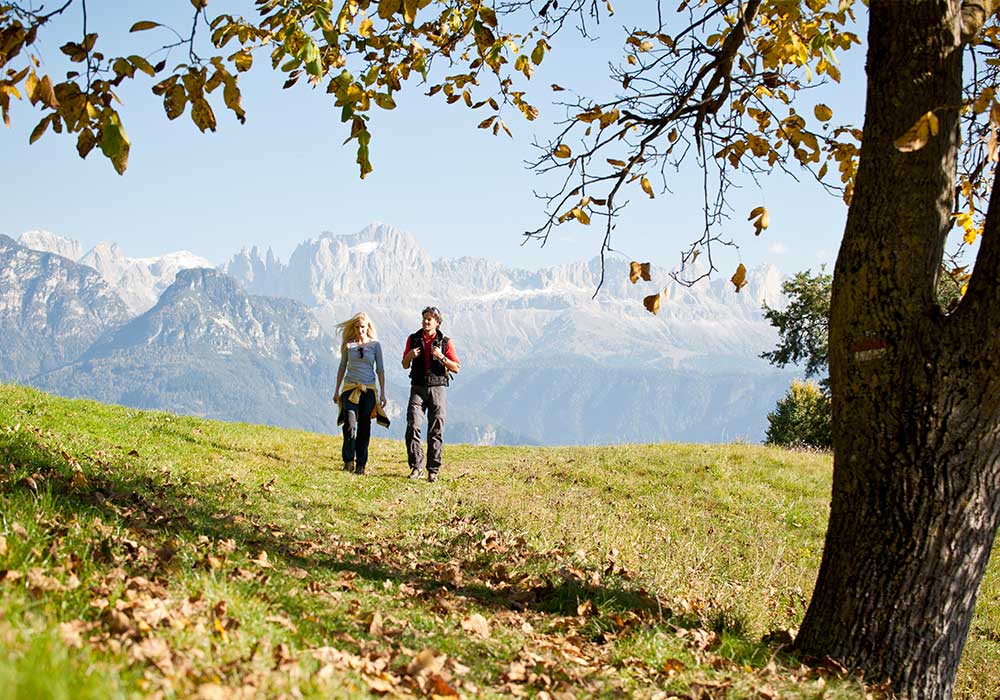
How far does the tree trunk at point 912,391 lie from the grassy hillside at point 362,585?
675 millimetres

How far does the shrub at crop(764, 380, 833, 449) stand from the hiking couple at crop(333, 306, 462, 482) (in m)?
36.0

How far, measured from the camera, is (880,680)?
205 inches

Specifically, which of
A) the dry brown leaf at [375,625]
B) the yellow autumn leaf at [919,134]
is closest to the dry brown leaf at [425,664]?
the dry brown leaf at [375,625]

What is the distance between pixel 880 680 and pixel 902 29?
15.0 feet

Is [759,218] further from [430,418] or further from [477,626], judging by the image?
[430,418]

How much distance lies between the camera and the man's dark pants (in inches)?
564

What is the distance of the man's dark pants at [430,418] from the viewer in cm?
1432

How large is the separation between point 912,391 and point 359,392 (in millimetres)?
10978

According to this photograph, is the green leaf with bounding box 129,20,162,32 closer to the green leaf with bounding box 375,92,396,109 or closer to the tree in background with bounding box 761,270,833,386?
the green leaf with bounding box 375,92,396,109

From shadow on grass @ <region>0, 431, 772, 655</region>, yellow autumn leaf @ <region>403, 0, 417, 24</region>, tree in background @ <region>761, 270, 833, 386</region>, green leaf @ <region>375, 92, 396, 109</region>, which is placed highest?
tree in background @ <region>761, 270, 833, 386</region>

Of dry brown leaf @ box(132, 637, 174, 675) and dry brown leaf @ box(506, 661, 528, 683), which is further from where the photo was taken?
dry brown leaf @ box(506, 661, 528, 683)

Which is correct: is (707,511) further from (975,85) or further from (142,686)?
(142,686)

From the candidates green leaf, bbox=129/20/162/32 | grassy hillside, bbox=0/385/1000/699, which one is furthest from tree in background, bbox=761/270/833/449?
green leaf, bbox=129/20/162/32

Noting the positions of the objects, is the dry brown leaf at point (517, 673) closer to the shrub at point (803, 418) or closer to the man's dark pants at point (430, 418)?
the man's dark pants at point (430, 418)
